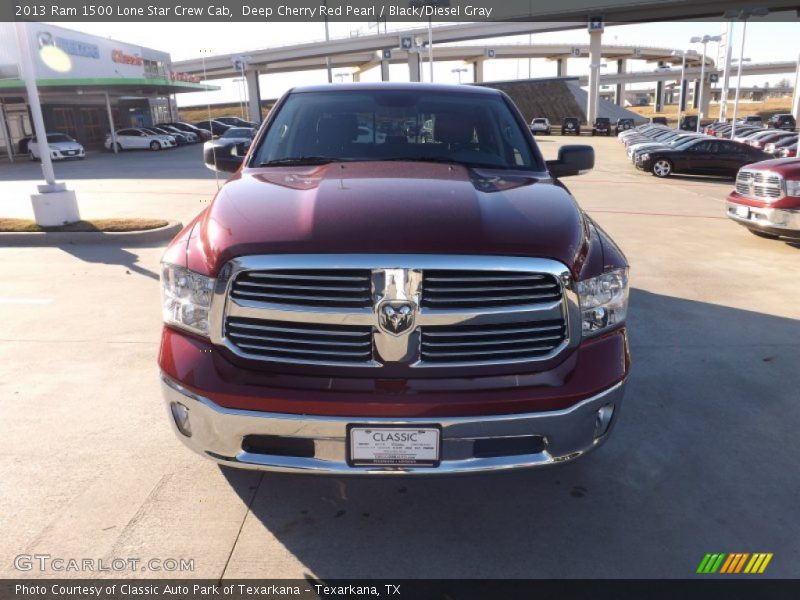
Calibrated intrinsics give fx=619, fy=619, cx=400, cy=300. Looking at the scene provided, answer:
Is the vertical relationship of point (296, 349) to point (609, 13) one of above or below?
below

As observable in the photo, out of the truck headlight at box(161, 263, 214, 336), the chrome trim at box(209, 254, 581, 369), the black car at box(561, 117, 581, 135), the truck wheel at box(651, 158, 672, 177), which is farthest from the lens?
the black car at box(561, 117, 581, 135)

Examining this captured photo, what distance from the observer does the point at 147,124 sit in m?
47.0

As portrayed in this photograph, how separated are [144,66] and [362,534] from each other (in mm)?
50702

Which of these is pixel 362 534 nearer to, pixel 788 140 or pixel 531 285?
pixel 531 285

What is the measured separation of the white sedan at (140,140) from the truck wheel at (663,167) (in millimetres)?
26127

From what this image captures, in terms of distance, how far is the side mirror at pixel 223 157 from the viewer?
13.5ft

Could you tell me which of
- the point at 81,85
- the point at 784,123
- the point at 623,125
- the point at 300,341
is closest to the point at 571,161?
the point at 300,341

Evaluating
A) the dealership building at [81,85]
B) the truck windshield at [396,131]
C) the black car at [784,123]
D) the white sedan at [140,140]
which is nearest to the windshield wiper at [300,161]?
the truck windshield at [396,131]

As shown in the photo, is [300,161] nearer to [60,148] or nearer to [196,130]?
[60,148]

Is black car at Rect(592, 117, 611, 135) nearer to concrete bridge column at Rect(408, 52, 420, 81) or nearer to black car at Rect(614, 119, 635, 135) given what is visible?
black car at Rect(614, 119, 635, 135)

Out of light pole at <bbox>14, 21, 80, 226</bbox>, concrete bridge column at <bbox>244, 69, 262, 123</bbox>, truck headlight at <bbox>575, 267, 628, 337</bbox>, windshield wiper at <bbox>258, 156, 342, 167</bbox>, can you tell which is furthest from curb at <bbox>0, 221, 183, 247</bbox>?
concrete bridge column at <bbox>244, 69, 262, 123</bbox>

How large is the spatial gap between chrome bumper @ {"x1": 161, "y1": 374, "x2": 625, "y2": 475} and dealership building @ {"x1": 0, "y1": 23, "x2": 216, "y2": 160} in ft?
96.2

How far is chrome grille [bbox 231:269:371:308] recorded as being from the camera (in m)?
2.30

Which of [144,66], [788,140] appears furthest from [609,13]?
[144,66]
